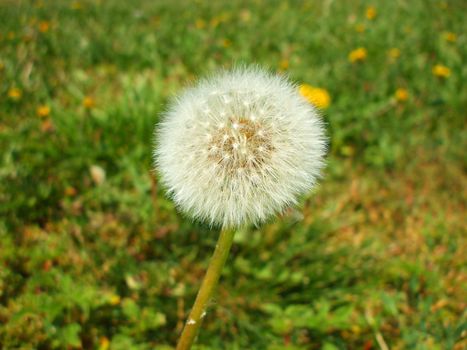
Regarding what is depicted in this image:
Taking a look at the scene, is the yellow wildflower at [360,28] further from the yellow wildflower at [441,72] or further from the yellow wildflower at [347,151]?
the yellow wildflower at [347,151]

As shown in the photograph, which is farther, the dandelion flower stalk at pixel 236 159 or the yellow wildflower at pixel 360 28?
the yellow wildflower at pixel 360 28

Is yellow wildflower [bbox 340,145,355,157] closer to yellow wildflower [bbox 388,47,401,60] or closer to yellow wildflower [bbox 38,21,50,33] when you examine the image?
yellow wildflower [bbox 388,47,401,60]

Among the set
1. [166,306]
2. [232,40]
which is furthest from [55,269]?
[232,40]

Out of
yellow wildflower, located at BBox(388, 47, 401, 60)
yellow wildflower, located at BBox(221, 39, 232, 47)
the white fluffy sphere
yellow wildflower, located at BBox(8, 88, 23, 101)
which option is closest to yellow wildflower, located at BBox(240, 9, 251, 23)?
yellow wildflower, located at BBox(221, 39, 232, 47)

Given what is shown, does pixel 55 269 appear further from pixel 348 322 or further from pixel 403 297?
pixel 403 297

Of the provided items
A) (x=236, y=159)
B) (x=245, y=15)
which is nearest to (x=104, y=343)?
(x=236, y=159)

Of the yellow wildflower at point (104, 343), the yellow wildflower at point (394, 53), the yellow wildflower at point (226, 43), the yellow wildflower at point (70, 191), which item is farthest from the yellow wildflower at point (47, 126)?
the yellow wildflower at point (394, 53)

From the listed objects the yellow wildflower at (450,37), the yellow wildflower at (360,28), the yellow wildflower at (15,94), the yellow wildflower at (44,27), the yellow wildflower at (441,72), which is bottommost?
the yellow wildflower at (15,94)
